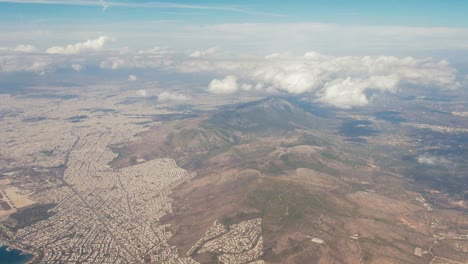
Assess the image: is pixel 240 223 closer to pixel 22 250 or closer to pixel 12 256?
pixel 22 250

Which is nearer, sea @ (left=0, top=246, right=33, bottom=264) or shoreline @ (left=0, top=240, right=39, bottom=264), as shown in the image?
sea @ (left=0, top=246, right=33, bottom=264)

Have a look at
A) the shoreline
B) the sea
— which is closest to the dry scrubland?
the shoreline

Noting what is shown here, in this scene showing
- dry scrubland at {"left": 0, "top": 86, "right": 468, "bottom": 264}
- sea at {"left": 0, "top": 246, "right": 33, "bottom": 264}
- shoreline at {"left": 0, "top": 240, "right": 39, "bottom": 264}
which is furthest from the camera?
shoreline at {"left": 0, "top": 240, "right": 39, "bottom": 264}

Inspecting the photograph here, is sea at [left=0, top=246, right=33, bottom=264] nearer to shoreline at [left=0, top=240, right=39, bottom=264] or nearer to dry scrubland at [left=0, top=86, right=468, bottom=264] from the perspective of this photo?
shoreline at [left=0, top=240, right=39, bottom=264]

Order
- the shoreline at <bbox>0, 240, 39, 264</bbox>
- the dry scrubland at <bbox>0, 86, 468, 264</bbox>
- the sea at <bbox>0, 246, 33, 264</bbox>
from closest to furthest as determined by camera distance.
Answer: the sea at <bbox>0, 246, 33, 264</bbox> < the dry scrubland at <bbox>0, 86, 468, 264</bbox> < the shoreline at <bbox>0, 240, 39, 264</bbox>

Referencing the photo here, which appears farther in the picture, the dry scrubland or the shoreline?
the shoreline

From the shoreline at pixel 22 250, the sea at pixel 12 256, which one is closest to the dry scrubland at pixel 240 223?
the shoreline at pixel 22 250

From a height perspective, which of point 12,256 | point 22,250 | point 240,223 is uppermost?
point 240,223

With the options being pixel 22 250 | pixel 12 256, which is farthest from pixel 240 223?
pixel 12 256

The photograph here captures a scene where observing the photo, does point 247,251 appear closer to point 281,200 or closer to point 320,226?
point 320,226
